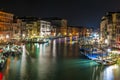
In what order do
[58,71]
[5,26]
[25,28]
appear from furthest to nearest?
[25,28] → [5,26] → [58,71]

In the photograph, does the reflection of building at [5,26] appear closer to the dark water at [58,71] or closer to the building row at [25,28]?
the building row at [25,28]

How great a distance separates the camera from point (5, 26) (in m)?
58.7

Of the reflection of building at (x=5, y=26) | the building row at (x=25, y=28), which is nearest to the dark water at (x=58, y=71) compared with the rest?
the reflection of building at (x=5, y=26)

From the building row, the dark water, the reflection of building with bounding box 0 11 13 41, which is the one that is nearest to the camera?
the dark water

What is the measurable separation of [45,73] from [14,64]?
17.2 ft

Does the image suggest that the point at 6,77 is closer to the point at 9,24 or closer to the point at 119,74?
the point at 119,74

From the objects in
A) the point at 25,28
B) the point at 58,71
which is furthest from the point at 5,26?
the point at 58,71

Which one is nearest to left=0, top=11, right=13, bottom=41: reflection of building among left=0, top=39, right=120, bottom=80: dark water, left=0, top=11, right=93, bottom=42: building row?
left=0, top=11, right=93, bottom=42: building row

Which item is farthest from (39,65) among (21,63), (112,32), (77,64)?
(112,32)

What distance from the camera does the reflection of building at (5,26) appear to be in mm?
56969

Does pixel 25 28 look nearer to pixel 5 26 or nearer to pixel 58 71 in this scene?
pixel 5 26

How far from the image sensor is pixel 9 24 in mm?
60906

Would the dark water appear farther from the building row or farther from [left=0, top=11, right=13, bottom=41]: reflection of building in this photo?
the building row

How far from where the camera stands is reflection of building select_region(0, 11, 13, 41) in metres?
57.0
